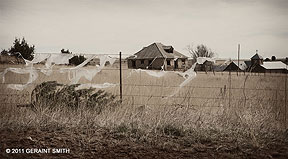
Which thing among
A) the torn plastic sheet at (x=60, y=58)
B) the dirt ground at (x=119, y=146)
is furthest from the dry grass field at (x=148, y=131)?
the torn plastic sheet at (x=60, y=58)

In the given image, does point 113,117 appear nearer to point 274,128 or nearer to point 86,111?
point 86,111

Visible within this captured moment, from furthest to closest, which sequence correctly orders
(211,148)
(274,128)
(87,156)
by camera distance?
(274,128)
(211,148)
(87,156)

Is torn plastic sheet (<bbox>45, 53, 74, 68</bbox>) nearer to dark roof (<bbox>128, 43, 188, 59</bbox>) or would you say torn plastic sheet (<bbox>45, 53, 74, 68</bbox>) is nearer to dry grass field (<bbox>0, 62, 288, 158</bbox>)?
dry grass field (<bbox>0, 62, 288, 158</bbox>)

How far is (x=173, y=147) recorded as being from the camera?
3.73 m

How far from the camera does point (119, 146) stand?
12.2 ft

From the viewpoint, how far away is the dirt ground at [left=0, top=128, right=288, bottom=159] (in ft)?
11.1

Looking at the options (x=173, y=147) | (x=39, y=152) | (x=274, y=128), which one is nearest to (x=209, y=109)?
(x=274, y=128)

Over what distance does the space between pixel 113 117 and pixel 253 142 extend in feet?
9.43

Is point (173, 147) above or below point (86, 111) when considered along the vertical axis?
below

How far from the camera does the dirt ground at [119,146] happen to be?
340 centimetres

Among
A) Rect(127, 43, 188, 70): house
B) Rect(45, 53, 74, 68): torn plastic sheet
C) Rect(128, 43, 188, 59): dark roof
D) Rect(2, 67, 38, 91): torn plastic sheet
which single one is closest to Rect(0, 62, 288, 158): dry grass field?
Rect(2, 67, 38, 91): torn plastic sheet

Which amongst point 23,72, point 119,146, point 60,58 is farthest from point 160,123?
point 23,72

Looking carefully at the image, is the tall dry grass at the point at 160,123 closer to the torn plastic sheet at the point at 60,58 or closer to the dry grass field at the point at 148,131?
the dry grass field at the point at 148,131

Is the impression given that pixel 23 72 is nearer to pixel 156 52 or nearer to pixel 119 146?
pixel 119 146
